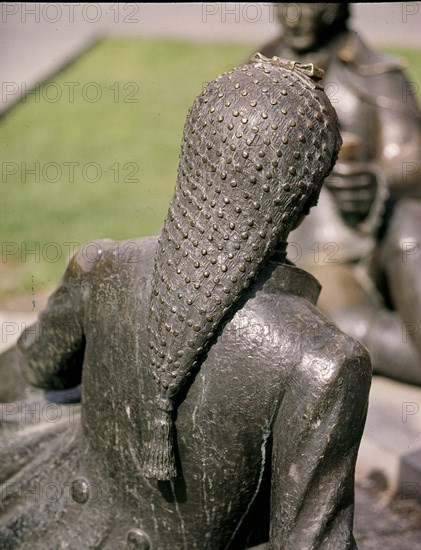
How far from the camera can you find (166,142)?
11.3m

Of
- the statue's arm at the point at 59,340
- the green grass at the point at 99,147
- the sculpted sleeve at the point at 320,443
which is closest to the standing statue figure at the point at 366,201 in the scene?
the green grass at the point at 99,147

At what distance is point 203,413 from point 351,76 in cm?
366

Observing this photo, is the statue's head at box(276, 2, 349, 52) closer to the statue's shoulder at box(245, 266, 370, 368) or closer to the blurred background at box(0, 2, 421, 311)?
the blurred background at box(0, 2, 421, 311)

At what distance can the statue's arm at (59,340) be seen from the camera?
8.61 feet

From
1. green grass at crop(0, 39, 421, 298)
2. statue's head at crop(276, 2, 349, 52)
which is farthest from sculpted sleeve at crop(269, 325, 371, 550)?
green grass at crop(0, 39, 421, 298)

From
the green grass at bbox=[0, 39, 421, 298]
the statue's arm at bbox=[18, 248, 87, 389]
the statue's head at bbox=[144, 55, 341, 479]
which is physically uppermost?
the statue's head at bbox=[144, 55, 341, 479]

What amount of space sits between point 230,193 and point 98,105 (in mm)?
10775

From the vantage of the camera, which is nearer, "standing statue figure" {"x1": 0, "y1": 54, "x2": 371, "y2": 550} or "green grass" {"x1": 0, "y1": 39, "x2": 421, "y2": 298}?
"standing statue figure" {"x1": 0, "y1": 54, "x2": 371, "y2": 550}

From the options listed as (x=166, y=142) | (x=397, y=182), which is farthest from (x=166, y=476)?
(x=166, y=142)

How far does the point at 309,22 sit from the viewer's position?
5355 mm

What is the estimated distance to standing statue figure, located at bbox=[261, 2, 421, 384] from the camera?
5406 mm

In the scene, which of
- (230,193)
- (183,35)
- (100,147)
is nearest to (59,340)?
(230,193)

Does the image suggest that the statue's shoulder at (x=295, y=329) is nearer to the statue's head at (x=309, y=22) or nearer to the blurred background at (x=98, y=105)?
the statue's head at (x=309, y=22)

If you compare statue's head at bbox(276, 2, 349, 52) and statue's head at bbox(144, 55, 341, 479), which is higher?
statue's head at bbox(144, 55, 341, 479)
